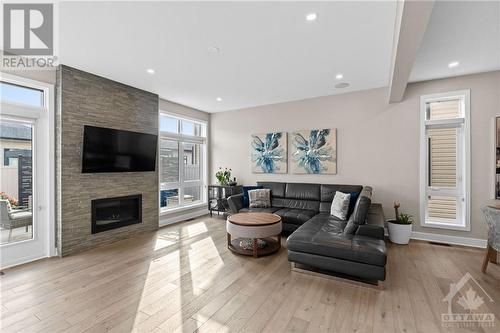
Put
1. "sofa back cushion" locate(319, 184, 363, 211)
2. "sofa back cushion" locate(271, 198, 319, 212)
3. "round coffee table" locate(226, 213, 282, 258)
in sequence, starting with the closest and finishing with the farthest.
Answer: "round coffee table" locate(226, 213, 282, 258)
"sofa back cushion" locate(319, 184, 363, 211)
"sofa back cushion" locate(271, 198, 319, 212)

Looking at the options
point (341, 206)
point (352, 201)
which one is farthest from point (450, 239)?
point (341, 206)

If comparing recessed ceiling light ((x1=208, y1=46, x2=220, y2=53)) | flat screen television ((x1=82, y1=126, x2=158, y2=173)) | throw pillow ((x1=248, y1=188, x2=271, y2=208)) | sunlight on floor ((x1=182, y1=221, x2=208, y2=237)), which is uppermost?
recessed ceiling light ((x1=208, y1=46, x2=220, y2=53))

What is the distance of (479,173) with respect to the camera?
385cm

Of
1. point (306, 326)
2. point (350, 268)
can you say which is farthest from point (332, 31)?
point (306, 326)

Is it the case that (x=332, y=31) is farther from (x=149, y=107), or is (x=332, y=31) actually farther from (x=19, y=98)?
(x=19, y=98)

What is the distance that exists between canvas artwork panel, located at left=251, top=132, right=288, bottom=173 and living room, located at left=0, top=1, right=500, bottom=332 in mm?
36

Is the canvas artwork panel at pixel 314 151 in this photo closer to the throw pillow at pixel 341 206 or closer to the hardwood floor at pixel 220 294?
the throw pillow at pixel 341 206

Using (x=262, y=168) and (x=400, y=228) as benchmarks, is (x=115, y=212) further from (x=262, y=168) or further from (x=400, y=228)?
(x=400, y=228)

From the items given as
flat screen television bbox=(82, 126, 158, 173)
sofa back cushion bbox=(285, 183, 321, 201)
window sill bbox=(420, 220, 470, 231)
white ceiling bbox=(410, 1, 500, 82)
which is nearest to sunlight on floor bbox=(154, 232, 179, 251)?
flat screen television bbox=(82, 126, 158, 173)

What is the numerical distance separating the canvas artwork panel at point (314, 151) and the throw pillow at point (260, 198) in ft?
2.98

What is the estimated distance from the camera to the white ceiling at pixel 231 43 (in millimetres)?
2307

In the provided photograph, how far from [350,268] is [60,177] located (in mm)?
4379

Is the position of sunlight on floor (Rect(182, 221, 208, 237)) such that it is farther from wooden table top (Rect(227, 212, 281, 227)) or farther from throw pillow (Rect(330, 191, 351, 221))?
throw pillow (Rect(330, 191, 351, 221))

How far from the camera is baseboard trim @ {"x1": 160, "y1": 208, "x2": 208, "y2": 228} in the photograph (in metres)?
5.35
